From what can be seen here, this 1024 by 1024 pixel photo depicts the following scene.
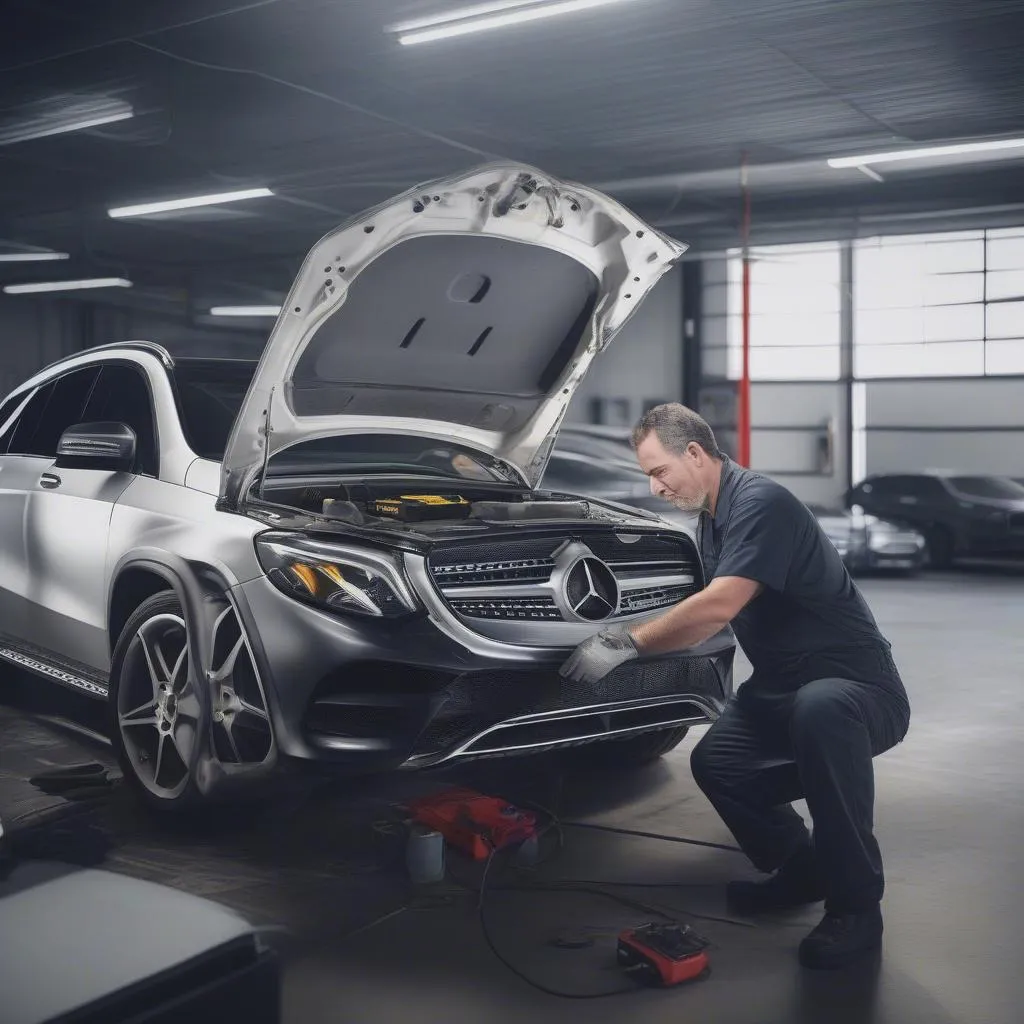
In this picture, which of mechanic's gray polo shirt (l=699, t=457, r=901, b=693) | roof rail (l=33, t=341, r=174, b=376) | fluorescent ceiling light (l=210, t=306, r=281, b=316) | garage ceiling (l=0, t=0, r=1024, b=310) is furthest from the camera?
fluorescent ceiling light (l=210, t=306, r=281, b=316)

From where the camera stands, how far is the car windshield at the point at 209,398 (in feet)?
12.4

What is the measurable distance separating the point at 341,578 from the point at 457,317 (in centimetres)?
126

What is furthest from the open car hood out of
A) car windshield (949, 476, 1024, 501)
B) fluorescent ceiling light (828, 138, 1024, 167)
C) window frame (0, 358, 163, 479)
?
car windshield (949, 476, 1024, 501)

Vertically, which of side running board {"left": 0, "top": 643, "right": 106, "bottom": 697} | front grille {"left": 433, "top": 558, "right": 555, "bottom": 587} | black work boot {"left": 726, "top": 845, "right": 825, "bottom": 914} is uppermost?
front grille {"left": 433, "top": 558, "right": 555, "bottom": 587}

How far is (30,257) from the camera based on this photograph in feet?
40.7

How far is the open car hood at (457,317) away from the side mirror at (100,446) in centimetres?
49

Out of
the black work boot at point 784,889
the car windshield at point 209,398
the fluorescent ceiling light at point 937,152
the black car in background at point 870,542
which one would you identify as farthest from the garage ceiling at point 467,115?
the black work boot at point 784,889

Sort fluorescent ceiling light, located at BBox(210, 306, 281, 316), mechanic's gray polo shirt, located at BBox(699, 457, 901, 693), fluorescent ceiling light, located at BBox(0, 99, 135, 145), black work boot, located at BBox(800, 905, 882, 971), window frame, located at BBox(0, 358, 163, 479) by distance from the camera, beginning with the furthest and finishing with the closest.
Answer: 1. fluorescent ceiling light, located at BBox(210, 306, 281, 316)
2. fluorescent ceiling light, located at BBox(0, 99, 135, 145)
3. window frame, located at BBox(0, 358, 163, 479)
4. mechanic's gray polo shirt, located at BBox(699, 457, 901, 693)
5. black work boot, located at BBox(800, 905, 882, 971)

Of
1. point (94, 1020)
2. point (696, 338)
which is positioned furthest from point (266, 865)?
point (696, 338)

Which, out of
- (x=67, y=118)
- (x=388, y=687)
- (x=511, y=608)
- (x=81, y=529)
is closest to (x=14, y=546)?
(x=81, y=529)

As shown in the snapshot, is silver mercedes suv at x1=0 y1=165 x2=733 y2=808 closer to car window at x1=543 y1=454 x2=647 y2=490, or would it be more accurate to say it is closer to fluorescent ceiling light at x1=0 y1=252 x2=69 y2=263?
car window at x1=543 y1=454 x2=647 y2=490

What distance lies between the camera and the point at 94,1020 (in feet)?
3.08

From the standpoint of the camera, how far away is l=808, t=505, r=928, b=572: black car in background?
1126 cm

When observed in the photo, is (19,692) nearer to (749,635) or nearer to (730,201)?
(749,635)
